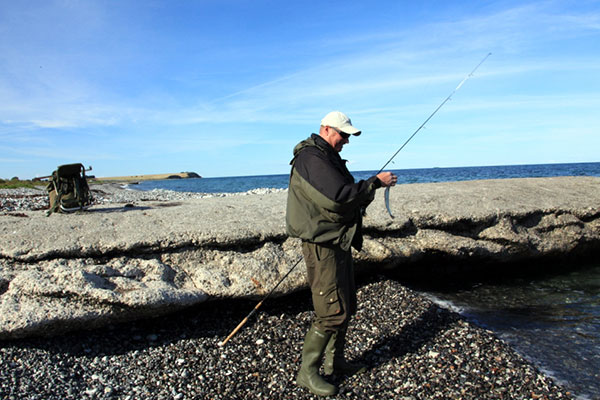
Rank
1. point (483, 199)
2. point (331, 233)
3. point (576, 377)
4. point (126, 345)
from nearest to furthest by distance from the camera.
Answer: point (331, 233) → point (576, 377) → point (126, 345) → point (483, 199)

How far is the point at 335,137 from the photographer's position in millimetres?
4359

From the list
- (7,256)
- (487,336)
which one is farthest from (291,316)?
(7,256)

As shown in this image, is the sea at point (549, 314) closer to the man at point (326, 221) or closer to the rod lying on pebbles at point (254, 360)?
the rod lying on pebbles at point (254, 360)

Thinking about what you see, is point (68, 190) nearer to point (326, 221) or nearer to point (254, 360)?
point (254, 360)

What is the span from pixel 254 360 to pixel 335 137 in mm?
2847

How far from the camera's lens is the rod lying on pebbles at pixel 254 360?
4.48 m

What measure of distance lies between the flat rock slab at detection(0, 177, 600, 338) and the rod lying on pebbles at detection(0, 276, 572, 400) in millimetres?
367

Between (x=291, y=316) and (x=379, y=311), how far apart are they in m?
1.29

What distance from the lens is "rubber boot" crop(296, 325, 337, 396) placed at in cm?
436

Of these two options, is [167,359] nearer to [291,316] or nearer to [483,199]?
[291,316]

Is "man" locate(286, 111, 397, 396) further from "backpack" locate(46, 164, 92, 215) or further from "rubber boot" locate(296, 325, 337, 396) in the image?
"backpack" locate(46, 164, 92, 215)

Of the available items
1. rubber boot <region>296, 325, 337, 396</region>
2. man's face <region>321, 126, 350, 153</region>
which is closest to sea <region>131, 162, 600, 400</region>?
rubber boot <region>296, 325, 337, 396</region>

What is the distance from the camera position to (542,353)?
5.51 m

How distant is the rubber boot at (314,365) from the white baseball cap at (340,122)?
6.74 ft
